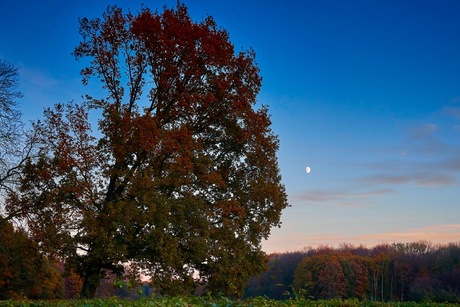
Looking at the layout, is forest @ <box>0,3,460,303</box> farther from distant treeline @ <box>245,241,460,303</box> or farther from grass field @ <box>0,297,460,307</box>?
distant treeline @ <box>245,241,460,303</box>

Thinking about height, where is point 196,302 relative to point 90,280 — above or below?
below

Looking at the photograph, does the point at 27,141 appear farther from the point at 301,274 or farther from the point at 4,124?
the point at 301,274

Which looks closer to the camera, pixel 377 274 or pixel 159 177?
pixel 159 177

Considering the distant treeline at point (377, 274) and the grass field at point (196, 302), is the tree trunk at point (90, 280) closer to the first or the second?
the grass field at point (196, 302)

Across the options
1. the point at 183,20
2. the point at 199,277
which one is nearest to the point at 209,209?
the point at 199,277

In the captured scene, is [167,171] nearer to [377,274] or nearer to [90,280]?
[90,280]

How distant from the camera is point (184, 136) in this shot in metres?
21.8

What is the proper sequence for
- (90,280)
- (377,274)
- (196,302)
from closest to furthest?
1. (196,302)
2. (90,280)
3. (377,274)

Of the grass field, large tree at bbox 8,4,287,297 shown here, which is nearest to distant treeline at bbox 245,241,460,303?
large tree at bbox 8,4,287,297

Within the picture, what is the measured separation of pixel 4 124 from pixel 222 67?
33.7 feet

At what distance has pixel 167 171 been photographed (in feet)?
71.0

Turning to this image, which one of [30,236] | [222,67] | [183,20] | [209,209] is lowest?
[30,236]

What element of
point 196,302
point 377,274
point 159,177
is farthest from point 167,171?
point 377,274

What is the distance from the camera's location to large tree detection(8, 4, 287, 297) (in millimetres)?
20609
